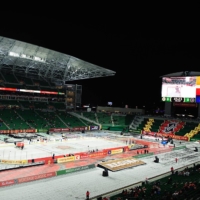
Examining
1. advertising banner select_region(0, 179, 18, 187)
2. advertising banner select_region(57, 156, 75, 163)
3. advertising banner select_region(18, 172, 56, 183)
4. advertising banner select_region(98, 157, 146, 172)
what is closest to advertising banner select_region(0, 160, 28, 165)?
advertising banner select_region(57, 156, 75, 163)

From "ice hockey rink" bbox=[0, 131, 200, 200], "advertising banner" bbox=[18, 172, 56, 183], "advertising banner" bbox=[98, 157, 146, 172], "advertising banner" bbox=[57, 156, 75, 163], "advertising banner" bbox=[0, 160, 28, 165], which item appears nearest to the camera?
Answer: "ice hockey rink" bbox=[0, 131, 200, 200]

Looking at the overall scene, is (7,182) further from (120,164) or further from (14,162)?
(120,164)

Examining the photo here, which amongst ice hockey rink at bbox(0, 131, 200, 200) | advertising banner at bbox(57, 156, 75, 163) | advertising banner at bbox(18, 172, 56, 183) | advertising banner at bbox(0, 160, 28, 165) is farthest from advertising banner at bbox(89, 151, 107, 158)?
advertising banner at bbox(18, 172, 56, 183)

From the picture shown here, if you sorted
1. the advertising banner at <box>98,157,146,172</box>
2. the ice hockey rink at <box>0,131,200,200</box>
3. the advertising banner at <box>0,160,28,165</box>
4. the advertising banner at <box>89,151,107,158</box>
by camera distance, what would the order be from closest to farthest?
the ice hockey rink at <box>0,131,200,200</box>, the advertising banner at <box>0,160,28,165</box>, the advertising banner at <box>98,157,146,172</box>, the advertising banner at <box>89,151,107,158</box>

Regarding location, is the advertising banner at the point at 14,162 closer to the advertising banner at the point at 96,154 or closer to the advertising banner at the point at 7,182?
the advertising banner at the point at 7,182

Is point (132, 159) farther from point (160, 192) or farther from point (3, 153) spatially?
point (3, 153)

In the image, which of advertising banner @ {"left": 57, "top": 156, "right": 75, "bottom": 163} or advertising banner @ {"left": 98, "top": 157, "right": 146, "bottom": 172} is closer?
advertising banner @ {"left": 98, "top": 157, "right": 146, "bottom": 172}

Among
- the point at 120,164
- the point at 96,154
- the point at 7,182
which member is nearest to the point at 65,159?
the point at 96,154

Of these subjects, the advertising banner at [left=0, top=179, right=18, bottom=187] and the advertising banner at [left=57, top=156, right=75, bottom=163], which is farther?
the advertising banner at [left=57, top=156, right=75, bottom=163]

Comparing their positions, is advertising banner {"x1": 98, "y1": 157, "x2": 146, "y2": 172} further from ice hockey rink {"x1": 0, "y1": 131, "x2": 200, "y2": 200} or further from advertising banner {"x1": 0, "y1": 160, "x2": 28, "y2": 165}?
advertising banner {"x1": 0, "y1": 160, "x2": 28, "y2": 165}

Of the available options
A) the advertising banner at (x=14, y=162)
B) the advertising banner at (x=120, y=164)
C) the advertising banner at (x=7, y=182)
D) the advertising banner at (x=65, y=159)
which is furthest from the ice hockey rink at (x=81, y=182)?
the advertising banner at (x=65, y=159)

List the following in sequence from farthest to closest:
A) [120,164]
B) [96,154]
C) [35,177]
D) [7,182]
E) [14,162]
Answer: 1. [96,154]
2. [120,164]
3. [14,162]
4. [35,177]
5. [7,182]

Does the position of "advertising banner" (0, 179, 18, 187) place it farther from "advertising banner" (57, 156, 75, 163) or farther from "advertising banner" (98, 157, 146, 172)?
"advertising banner" (98, 157, 146, 172)

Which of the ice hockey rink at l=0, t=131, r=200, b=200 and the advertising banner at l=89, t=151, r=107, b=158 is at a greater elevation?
the advertising banner at l=89, t=151, r=107, b=158
